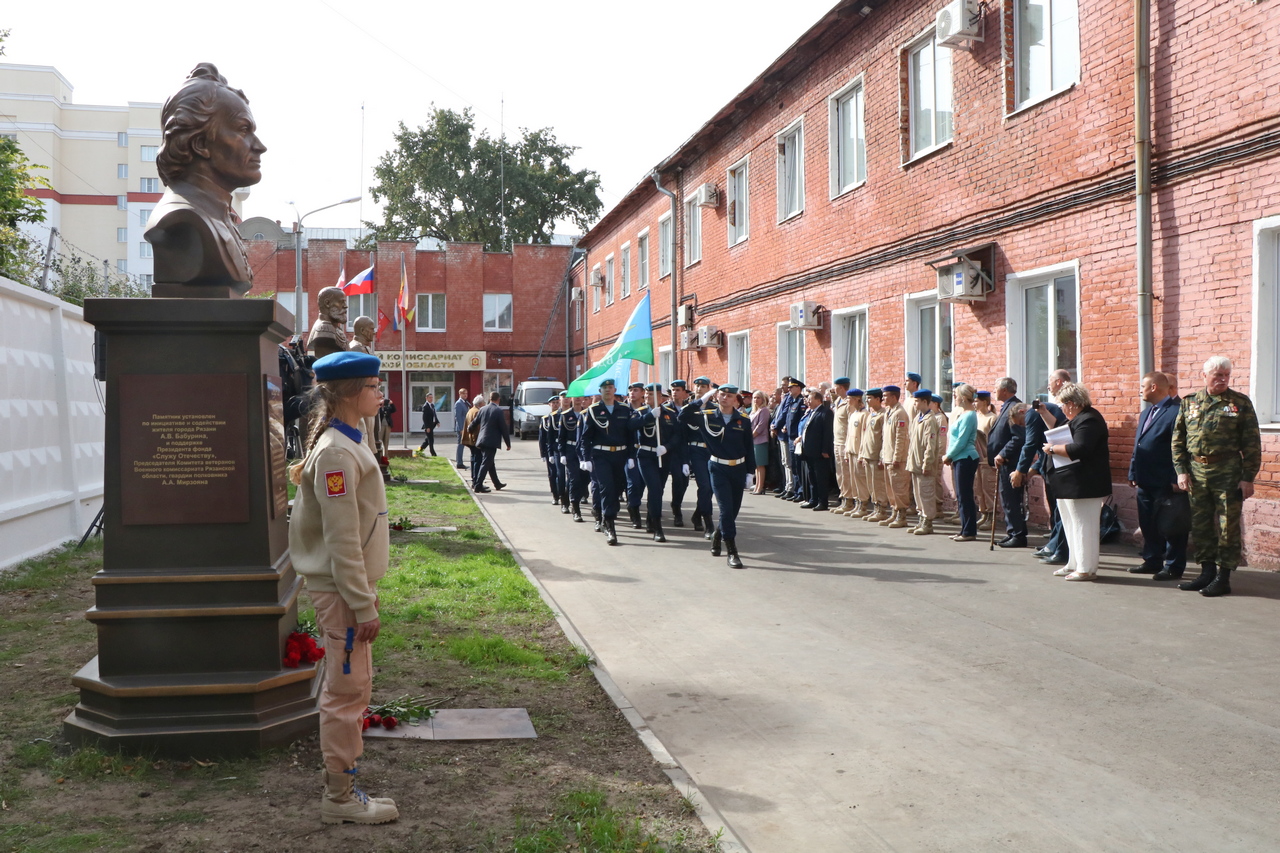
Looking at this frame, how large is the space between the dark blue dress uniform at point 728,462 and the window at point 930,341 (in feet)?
16.2

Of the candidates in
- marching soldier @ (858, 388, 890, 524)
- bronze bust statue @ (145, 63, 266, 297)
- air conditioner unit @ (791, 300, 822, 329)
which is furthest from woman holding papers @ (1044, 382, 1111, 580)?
air conditioner unit @ (791, 300, 822, 329)

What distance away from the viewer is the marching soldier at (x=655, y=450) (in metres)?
13.2

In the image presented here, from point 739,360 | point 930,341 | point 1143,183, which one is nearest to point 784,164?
point 739,360

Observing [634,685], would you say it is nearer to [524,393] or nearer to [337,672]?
[337,672]

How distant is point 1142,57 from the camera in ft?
35.2

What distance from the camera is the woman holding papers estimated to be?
9.53m

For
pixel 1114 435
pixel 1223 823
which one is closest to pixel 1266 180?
pixel 1114 435

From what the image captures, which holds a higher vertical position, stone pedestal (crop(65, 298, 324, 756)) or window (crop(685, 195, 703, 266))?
window (crop(685, 195, 703, 266))

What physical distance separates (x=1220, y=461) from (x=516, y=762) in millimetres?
6671

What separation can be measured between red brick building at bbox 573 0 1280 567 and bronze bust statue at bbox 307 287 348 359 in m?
8.02

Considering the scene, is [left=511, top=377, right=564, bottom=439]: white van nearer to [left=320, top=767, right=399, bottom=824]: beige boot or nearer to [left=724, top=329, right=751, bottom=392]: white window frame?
[left=724, top=329, right=751, bottom=392]: white window frame

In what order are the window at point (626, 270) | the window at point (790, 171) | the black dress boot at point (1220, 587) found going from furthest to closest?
the window at point (626, 270), the window at point (790, 171), the black dress boot at point (1220, 587)

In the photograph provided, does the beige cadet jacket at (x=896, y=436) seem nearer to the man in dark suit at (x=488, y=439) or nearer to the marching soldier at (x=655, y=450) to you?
the marching soldier at (x=655, y=450)

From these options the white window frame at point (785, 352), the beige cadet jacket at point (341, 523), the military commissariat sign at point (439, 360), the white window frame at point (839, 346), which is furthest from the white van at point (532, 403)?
the beige cadet jacket at point (341, 523)
